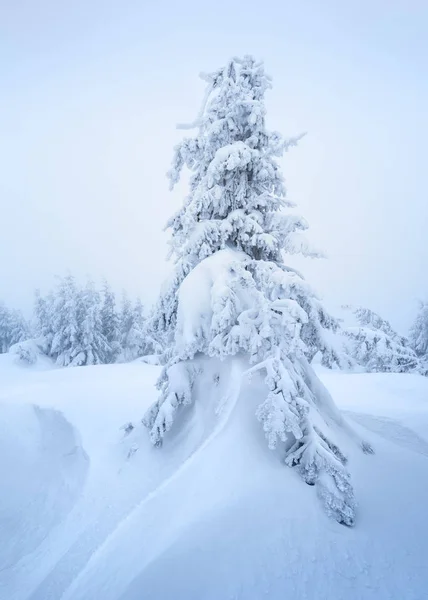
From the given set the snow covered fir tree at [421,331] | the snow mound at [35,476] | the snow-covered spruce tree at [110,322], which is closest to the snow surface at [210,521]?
the snow mound at [35,476]

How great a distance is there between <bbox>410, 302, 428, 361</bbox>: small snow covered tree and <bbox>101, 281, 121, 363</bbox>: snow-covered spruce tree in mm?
34960

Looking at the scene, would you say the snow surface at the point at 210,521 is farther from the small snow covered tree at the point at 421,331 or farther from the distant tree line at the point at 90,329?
the small snow covered tree at the point at 421,331

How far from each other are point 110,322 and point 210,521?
3847 centimetres

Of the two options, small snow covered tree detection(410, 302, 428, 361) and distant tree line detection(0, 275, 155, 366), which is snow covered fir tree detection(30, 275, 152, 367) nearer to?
distant tree line detection(0, 275, 155, 366)

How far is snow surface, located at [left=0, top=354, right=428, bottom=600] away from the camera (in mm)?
4465

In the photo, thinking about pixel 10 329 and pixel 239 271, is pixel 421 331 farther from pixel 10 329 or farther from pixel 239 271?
pixel 10 329

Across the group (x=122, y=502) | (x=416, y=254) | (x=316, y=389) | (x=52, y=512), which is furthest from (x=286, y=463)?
(x=416, y=254)

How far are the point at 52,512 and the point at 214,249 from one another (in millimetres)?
9027

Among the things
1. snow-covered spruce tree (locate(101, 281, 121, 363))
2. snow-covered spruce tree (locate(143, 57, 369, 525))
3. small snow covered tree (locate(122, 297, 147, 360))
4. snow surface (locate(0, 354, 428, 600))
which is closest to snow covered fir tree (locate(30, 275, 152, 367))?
snow-covered spruce tree (locate(101, 281, 121, 363))

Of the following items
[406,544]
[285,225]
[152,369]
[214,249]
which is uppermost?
[285,225]

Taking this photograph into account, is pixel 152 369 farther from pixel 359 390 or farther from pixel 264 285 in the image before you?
pixel 264 285

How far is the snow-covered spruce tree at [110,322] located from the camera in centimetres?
4037

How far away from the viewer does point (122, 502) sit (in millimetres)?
7793

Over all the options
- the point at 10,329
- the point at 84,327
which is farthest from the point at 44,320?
the point at 10,329
